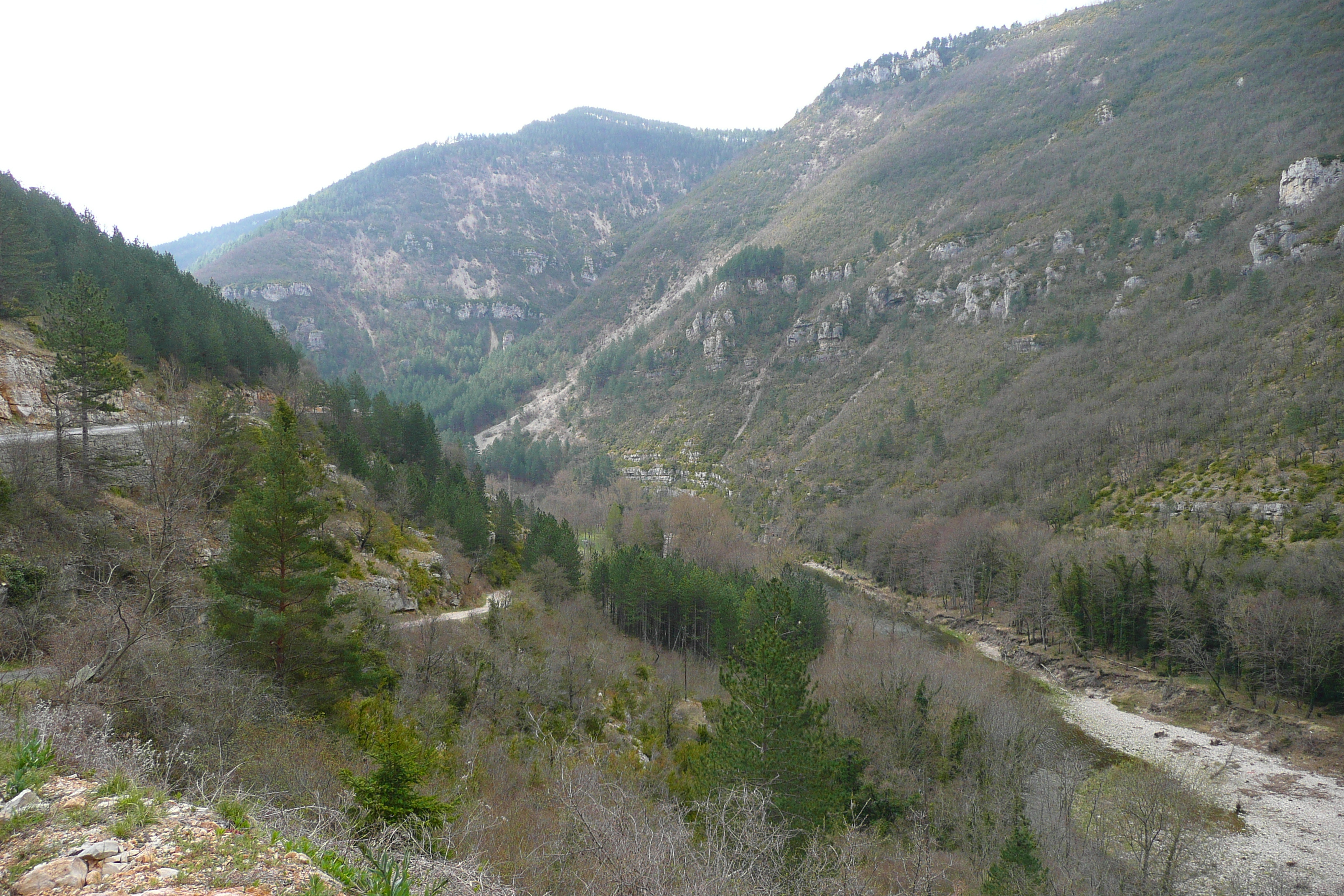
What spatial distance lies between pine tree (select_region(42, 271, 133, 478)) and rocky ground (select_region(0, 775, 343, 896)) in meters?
24.5

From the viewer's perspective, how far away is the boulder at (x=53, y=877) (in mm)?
4578

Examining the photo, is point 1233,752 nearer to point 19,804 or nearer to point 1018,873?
point 1018,873

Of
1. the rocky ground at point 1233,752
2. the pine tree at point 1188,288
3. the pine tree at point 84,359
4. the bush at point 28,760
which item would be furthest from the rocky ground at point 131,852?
the pine tree at point 1188,288

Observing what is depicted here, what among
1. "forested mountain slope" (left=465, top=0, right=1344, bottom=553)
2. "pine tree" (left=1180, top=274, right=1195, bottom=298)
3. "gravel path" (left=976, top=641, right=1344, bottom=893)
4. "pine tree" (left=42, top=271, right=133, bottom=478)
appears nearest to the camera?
"pine tree" (left=42, top=271, right=133, bottom=478)

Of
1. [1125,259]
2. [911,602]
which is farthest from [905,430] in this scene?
[1125,259]

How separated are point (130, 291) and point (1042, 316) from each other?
123 meters

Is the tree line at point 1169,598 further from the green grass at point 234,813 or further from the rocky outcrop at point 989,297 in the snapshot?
the rocky outcrop at point 989,297

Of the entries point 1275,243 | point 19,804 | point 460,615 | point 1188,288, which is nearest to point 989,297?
point 1188,288

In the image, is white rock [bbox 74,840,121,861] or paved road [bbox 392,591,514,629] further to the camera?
paved road [bbox 392,591,514,629]

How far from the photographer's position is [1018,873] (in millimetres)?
18234

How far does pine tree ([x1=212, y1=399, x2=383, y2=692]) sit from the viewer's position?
1557cm

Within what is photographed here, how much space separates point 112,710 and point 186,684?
1612 millimetres

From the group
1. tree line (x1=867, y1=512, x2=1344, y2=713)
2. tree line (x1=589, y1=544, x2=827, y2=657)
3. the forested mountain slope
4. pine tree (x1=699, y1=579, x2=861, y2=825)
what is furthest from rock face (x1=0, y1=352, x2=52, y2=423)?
the forested mountain slope

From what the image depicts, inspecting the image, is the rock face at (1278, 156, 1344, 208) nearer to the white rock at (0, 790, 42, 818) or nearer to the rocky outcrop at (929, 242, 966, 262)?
the rocky outcrop at (929, 242, 966, 262)
